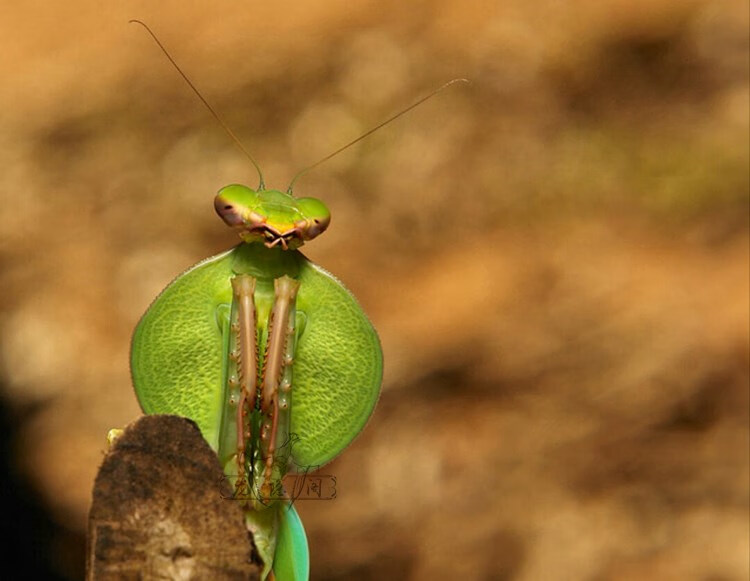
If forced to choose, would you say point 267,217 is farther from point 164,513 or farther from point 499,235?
point 499,235

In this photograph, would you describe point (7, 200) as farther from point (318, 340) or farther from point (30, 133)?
point (318, 340)

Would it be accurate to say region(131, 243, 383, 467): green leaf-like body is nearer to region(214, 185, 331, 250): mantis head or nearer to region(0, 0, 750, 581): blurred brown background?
region(214, 185, 331, 250): mantis head

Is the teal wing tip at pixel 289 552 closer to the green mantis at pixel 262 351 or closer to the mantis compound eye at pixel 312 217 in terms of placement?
the green mantis at pixel 262 351

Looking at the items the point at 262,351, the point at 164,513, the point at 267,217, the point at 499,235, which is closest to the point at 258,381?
the point at 262,351

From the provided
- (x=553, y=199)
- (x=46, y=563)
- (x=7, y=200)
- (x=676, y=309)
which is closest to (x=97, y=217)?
(x=7, y=200)

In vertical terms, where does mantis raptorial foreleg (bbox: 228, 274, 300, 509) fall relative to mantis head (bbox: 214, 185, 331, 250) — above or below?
below

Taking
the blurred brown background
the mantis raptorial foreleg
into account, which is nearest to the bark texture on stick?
the mantis raptorial foreleg

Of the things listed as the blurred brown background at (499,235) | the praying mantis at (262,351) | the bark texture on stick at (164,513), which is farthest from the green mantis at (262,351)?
the blurred brown background at (499,235)
